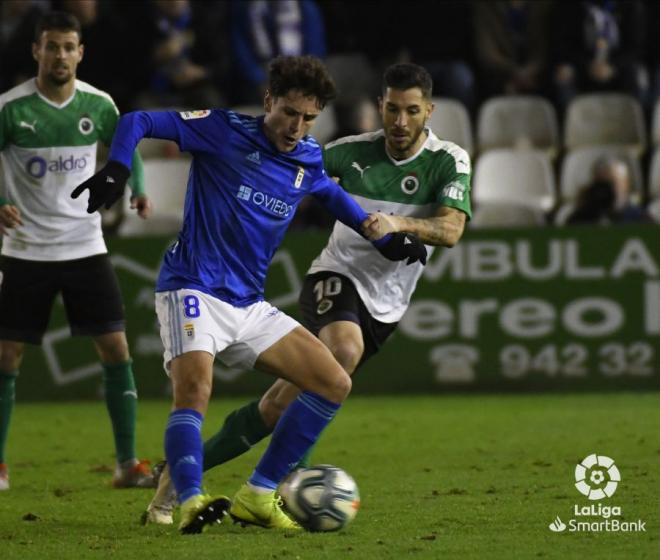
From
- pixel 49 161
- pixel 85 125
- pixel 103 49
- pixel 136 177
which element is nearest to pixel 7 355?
pixel 49 161

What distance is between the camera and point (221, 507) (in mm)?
5449

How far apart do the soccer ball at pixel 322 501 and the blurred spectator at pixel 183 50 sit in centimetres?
834

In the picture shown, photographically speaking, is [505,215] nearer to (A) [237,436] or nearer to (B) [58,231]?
(B) [58,231]

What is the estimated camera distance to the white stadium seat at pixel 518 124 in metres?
14.1

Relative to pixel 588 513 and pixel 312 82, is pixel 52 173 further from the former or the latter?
pixel 588 513

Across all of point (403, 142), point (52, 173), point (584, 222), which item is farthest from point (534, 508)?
point (584, 222)

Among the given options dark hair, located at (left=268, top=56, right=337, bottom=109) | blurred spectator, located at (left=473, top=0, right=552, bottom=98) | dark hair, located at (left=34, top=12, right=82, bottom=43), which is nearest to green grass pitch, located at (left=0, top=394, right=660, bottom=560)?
dark hair, located at (left=268, top=56, right=337, bottom=109)

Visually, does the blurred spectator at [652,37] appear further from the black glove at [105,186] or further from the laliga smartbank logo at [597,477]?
the black glove at [105,186]

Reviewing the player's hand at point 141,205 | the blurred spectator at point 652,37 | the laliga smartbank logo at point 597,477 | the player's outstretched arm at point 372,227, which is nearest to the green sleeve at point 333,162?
the player's hand at point 141,205

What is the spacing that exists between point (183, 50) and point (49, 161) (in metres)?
6.73

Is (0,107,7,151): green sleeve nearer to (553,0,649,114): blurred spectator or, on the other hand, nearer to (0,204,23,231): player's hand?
(0,204,23,231): player's hand

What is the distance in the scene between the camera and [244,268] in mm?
5934

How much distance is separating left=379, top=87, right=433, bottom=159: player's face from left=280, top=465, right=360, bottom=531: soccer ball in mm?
1967

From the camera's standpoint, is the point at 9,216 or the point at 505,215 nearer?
the point at 9,216
